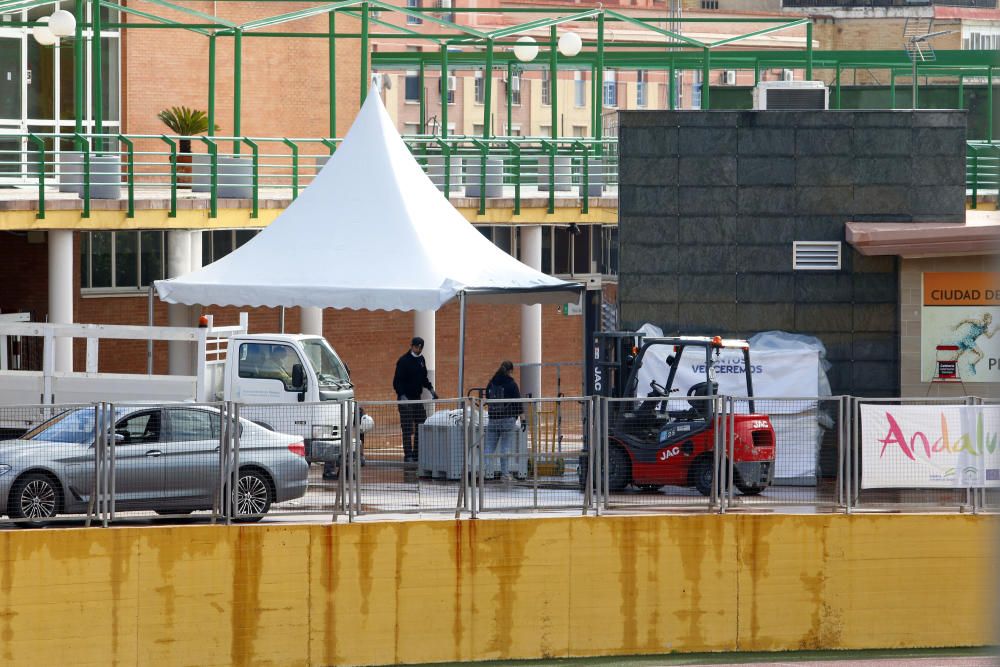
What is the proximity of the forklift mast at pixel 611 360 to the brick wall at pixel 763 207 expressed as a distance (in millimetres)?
1079

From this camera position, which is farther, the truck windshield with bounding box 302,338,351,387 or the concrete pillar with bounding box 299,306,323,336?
the concrete pillar with bounding box 299,306,323,336

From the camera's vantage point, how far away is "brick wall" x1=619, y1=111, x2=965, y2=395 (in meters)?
19.8

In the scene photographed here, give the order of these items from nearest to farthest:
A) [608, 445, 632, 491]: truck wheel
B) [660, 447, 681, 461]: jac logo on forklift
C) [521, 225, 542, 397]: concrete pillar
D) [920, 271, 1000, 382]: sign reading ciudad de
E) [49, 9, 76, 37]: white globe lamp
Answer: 1. [608, 445, 632, 491]: truck wheel
2. [660, 447, 681, 461]: jac logo on forklift
3. [920, 271, 1000, 382]: sign reading ciudad de
4. [49, 9, 76, 37]: white globe lamp
5. [521, 225, 542, 397]: concrete pillar

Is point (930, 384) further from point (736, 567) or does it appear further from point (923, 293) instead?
point (736, 567)

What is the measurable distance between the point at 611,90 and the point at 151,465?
75.2 m

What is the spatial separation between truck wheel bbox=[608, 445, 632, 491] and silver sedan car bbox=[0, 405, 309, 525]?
283 centimetres

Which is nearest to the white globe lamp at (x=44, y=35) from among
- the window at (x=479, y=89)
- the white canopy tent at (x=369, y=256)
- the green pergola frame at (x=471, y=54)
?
the green pergola frame at (x=471, y=54)

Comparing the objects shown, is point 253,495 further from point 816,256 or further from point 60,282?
point 60,282

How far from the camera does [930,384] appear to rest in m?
19.3

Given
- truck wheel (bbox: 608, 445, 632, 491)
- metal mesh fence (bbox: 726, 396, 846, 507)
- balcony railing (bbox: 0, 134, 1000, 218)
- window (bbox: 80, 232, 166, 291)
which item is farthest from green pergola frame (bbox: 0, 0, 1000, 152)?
truck wheel (bbox: 608, 445, 632, 491)

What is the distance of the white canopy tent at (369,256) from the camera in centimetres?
2005

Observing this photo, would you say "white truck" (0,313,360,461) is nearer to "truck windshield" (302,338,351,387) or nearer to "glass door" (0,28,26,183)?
"truck windshield" (302,338,351,387)

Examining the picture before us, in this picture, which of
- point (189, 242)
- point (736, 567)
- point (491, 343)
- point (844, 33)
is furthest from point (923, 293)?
point (844, 33)

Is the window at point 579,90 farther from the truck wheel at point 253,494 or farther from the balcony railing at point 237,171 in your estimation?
the truck wheel at point 253,494
